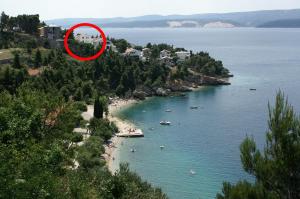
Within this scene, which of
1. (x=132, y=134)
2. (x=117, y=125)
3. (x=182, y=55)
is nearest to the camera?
(x=132, y=134)

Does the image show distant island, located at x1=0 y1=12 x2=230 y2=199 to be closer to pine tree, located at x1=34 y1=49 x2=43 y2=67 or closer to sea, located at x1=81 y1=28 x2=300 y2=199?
pine tree, located at x1=34 y1=49 x2=43 y2=67

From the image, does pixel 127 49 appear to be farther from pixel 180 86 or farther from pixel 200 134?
pixel 200 134

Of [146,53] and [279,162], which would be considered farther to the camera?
[146,53]

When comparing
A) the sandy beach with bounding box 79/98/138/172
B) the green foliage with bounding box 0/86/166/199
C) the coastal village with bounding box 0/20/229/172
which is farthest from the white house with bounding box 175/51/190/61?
the green foliage with bounding box 0/86/166/199

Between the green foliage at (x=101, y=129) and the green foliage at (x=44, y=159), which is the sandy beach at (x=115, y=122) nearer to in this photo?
the green foliage at (x=101, y=129)

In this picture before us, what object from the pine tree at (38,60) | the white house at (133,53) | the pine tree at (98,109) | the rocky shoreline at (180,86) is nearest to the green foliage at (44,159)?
the pine tree at (98,109)

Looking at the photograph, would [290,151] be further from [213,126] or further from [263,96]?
[263,96]

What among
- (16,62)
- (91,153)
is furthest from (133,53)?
(91,153)

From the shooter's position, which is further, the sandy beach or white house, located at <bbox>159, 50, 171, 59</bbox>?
white house, located at <bbox>159, 50, 171, 59</bbox>
